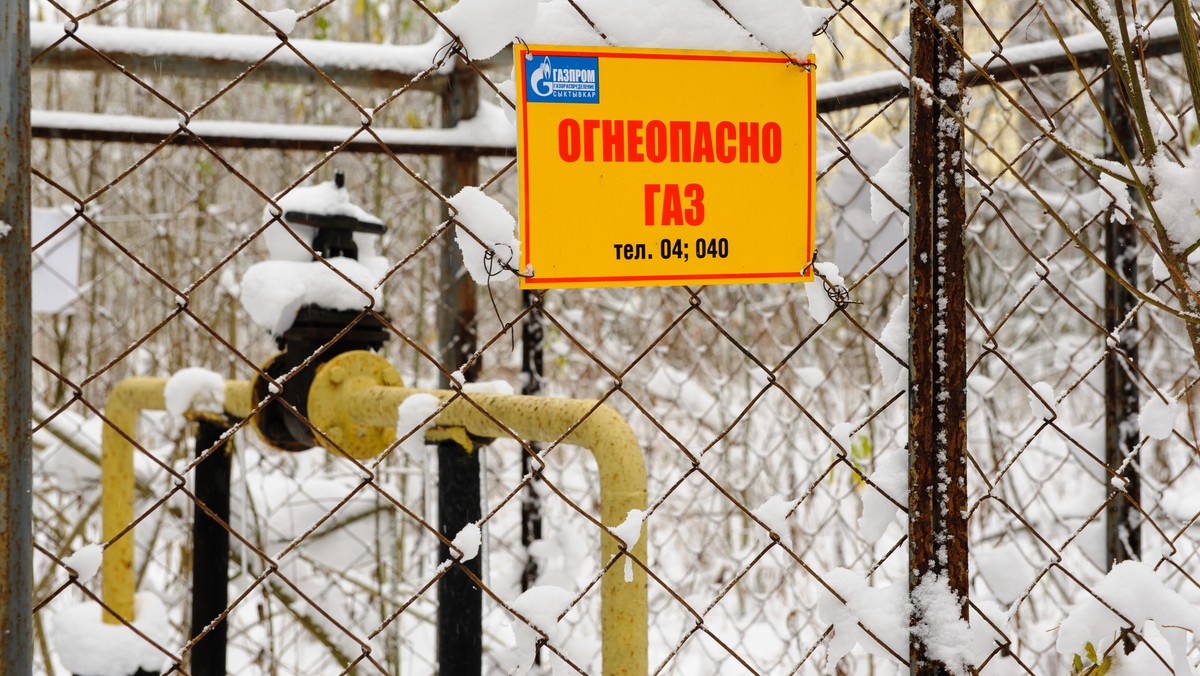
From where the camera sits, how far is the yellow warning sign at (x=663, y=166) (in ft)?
3.42

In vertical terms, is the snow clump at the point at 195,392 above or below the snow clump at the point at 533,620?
above

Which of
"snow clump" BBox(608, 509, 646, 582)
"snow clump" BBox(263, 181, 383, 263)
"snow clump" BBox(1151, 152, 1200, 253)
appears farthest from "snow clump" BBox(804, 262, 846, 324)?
"snow clump" BBox(263, 181, 383, 263)

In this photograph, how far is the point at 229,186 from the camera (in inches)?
160

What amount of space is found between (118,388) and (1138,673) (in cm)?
172

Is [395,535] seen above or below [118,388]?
below

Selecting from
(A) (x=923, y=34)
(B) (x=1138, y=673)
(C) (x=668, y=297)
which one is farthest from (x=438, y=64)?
(C) (x=668, y=297)

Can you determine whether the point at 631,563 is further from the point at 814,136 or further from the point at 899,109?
the point at 899,109

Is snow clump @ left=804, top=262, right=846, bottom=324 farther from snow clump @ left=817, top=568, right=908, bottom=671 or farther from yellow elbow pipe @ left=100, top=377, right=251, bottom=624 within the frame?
yellow elbow pipe @ left=100, top=377, right=251, bottom=624

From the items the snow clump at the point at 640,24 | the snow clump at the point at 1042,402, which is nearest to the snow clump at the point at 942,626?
the snow clump at the point at 1042,402

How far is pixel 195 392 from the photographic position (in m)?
1.74

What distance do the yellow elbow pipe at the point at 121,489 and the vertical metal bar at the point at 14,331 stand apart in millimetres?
830

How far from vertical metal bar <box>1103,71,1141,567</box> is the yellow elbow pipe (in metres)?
1.63

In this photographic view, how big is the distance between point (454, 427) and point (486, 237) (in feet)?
1.66

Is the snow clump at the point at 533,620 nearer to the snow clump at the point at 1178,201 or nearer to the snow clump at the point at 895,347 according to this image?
the snow clump at the point at 895,347
